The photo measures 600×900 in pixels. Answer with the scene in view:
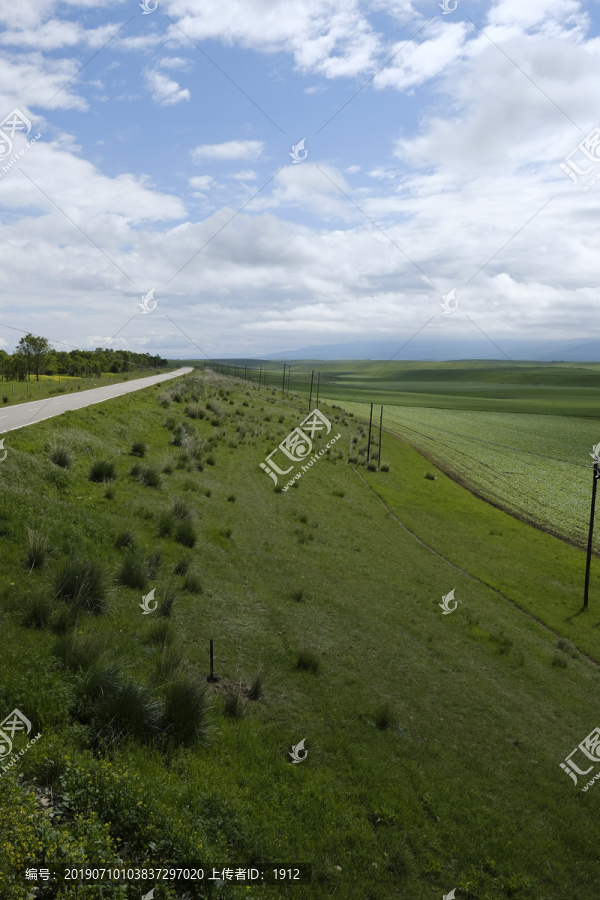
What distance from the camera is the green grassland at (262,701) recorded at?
6293 millimetres

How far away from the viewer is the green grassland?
629 cm

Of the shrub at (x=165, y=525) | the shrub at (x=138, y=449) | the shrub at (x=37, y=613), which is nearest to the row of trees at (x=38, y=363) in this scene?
the shrub at (x=138, y=449)

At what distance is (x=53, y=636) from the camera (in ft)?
30.2

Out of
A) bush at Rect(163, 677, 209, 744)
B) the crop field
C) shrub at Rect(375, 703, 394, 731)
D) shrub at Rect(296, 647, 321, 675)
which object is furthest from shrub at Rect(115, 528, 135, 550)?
the crop field

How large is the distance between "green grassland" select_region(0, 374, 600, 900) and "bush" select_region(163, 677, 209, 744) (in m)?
0.03

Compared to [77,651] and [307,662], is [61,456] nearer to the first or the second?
[77,651]

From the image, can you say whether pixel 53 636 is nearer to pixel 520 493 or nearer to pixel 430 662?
pixel 430 662

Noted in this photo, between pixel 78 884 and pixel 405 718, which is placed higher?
pixel 78 884

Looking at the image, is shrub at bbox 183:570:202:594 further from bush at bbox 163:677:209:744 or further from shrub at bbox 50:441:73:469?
shrub at bbox 50:441:73:469

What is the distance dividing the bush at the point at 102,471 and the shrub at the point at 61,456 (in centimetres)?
90

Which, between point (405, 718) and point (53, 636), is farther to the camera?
point (405, 718)

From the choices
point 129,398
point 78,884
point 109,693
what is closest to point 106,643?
point 109,693

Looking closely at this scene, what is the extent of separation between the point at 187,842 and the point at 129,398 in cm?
3479

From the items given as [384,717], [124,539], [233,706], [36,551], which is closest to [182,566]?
[124,539]
